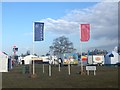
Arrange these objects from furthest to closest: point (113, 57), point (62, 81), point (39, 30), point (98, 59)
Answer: point (98, 59), point (113, 57), point (39, 30), point (62, 81)

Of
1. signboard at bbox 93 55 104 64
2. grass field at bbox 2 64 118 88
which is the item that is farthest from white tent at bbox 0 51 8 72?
signboard at bbox 93 55 104 64

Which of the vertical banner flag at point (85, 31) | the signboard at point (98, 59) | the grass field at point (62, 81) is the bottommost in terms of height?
the signboard at point (98, 59)

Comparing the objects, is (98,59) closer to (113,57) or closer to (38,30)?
(113,57)

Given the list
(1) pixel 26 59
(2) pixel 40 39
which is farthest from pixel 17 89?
(1) pixel 26 59

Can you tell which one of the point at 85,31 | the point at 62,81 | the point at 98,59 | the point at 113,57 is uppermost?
the point at 85,31

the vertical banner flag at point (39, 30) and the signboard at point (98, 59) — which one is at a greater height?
the vertical banner flag at point (39, 30)

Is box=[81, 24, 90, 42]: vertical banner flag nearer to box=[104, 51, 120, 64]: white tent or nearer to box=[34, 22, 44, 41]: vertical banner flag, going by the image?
box=[34, 22, 44, 41]: vertical banner flag

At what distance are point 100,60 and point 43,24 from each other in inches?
2474

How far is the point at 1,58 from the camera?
4538 centimetres

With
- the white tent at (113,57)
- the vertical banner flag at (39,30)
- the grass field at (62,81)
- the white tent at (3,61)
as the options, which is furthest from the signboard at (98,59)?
the vertical banner flag at (39,30)

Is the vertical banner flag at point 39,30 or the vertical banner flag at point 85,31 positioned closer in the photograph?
the vertical banner flag at point 39,30

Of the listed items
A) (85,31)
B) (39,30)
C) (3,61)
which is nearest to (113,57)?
(3,61)

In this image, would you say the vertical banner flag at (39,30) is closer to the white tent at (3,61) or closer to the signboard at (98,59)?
the white tent at (3,61)

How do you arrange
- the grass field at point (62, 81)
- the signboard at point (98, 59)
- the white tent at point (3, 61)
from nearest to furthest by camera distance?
the grass field at point (62, 81), the white tent at point (3, 61), the signboard at point (98, 59)
